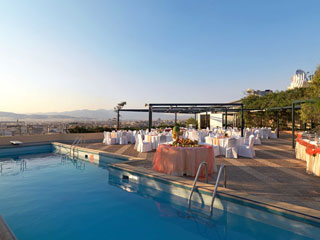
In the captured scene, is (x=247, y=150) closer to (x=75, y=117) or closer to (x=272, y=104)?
(x=272, y=104)

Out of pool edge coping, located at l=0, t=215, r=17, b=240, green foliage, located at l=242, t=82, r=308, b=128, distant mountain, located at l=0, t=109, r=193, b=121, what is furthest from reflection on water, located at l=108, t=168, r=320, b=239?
green foliage, located at l=242, t=82, r=308, b=128

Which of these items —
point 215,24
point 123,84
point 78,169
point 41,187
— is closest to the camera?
point 41,187

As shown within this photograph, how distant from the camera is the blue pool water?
2.99 meters

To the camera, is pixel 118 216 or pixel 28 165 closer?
pixel 118 216

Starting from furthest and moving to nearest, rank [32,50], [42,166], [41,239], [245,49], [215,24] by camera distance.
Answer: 1. [245,49]
2. [215,24]
3. [32,50]
4. [42,166]
5. [41,239]

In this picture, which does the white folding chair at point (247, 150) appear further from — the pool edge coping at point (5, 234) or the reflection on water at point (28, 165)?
the pool edge coping at point (5, 234)

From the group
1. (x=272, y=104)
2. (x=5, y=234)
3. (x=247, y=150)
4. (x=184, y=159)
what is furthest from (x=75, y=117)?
(x=5, y=234)

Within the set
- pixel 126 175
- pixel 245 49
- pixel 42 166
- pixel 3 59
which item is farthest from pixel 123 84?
pixel 126 175

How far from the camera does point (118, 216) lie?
11.9 ft

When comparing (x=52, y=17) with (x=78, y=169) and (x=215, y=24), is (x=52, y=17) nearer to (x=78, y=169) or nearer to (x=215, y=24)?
(x=78, y=169)

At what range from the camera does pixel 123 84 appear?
19422 millimetres

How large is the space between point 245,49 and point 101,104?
22.8 metres

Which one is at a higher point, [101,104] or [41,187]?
[101,104]

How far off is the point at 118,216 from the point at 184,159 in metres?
2.33
